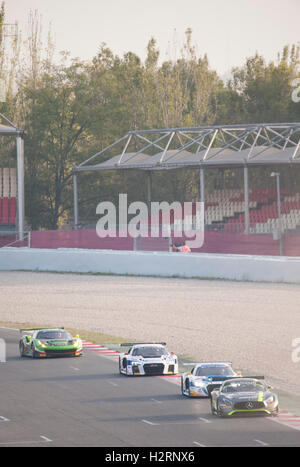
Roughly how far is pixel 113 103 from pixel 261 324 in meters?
49.1

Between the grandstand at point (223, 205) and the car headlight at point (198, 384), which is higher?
the grandstand at point (223, 205)

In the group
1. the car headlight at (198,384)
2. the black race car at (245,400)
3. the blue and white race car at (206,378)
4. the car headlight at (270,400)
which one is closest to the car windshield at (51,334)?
the blue and white race car at (206,378)

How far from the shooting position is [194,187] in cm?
7612

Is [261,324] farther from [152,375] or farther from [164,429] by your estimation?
[164,429]

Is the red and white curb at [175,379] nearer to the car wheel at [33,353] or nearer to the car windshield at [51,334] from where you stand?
the car windshield at [51,334]

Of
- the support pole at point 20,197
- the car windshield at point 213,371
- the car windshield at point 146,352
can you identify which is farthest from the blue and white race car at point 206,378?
the support pole at point 20,197

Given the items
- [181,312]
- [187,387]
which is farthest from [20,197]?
[187,387]

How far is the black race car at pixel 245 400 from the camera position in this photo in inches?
678

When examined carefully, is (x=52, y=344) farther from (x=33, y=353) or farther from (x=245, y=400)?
(x=245, y=400)

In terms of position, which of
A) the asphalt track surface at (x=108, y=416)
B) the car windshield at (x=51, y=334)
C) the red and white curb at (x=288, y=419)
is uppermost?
the car windshield at (x=51, y=334)

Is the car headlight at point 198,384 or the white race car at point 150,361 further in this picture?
the white race car at point 150,361

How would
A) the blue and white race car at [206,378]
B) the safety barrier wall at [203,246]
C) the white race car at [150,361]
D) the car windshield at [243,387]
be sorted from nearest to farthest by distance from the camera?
the car windshield at [243,387], the blue and white race car at [206,378], the white race car at [150,361], the safety barrier wall at [203,246]

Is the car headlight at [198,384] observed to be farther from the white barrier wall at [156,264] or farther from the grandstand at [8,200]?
the grandstand at [8,200]

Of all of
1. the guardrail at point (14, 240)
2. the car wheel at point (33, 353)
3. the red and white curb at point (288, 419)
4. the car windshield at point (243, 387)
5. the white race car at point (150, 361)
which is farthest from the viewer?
the guardrail at point (14, 240)
